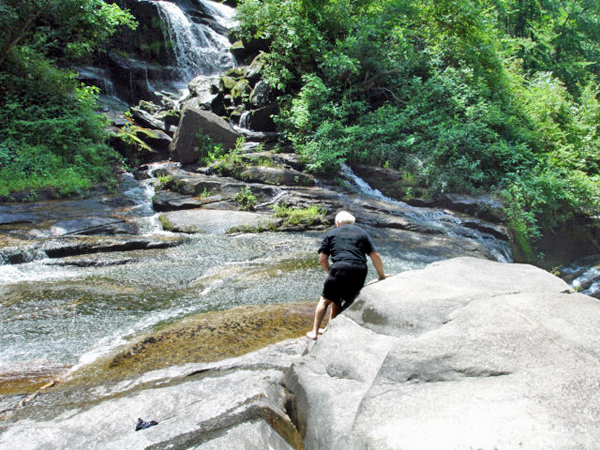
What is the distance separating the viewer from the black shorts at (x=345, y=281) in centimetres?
430

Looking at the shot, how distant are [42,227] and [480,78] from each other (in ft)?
54.1

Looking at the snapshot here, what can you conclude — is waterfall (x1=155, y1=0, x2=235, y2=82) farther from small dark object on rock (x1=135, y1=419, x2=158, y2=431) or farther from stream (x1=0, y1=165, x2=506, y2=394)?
small dark object on rock (x1=135, y1=419, x2=158, y2=431)

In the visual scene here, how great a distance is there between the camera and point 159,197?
39.5 feet

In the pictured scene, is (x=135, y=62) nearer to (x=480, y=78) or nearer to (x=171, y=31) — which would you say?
(x=171, y=31)

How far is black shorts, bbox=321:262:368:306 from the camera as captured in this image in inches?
169

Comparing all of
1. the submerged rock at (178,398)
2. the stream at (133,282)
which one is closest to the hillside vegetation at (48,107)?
the stream at (133,282)

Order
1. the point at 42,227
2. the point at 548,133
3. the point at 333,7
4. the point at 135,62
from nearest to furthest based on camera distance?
the point at 42,227 → the point at 548,133 → the point at 333,7 → the point at 135,62

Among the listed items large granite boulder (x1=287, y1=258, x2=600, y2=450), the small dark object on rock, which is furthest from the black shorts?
the small dark object on rock

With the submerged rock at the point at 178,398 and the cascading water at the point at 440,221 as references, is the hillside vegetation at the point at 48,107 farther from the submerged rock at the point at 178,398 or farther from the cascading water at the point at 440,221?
the submerged rock at the point at 178,398

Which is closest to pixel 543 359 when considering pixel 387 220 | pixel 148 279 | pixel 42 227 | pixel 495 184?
pixel 148 279

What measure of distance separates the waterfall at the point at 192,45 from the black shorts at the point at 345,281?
2178 centimetres

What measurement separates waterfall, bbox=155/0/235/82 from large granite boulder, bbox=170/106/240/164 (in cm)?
915

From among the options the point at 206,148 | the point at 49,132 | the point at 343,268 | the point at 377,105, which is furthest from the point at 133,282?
the point at 377,105

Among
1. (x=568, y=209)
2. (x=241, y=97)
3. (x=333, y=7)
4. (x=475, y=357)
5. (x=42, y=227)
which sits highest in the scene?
(x=333, y=7)
